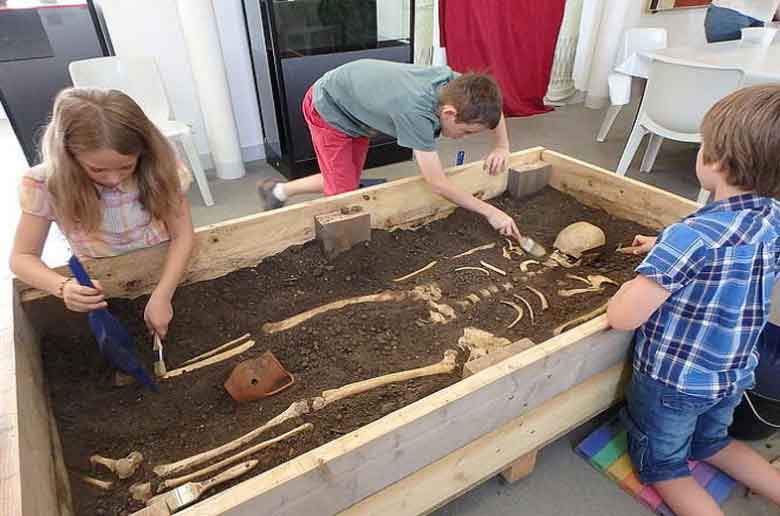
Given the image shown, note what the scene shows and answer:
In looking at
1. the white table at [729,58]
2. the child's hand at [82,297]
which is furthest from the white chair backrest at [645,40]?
the child's hand at [82,297]

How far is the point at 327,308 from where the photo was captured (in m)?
1.77

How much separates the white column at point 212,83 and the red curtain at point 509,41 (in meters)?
2.43

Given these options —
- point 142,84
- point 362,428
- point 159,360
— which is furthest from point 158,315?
point 142,84

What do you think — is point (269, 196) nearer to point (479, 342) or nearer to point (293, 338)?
point (293, 338)

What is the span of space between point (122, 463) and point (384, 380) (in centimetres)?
71

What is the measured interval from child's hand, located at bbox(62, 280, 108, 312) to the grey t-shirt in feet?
4.10

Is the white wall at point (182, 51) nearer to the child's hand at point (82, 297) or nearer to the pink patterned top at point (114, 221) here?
the pink patterned top at point (114, 221)

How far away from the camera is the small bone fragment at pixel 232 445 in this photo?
1.21 meters

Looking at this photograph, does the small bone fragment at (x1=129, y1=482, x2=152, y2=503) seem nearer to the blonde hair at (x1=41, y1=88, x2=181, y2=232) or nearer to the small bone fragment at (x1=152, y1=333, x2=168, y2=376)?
the small bone fragment at (x1=152, y1=333, x2=168, y2=376)

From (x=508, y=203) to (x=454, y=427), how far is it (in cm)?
150

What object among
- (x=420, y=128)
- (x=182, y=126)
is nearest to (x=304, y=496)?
(x=420, y=128)

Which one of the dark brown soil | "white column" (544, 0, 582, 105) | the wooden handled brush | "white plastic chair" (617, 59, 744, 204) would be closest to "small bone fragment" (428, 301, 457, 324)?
the dark brown soil

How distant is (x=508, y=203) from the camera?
8.04 ft

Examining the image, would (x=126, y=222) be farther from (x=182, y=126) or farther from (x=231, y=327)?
(x=182, y=126)
